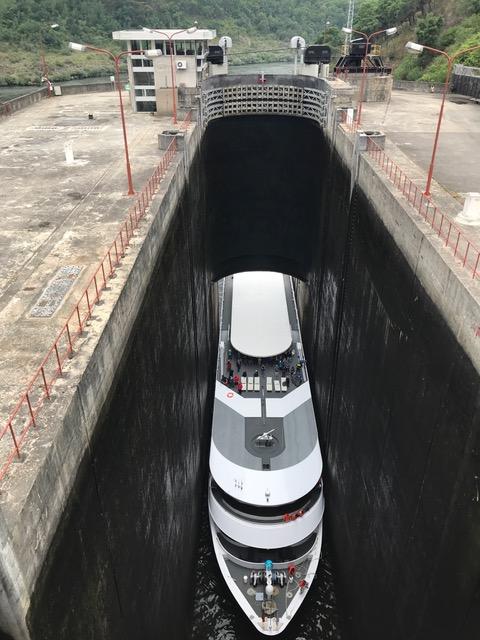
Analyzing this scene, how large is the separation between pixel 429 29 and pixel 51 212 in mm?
55947

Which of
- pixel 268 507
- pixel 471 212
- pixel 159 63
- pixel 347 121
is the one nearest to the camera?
pixel 471 212

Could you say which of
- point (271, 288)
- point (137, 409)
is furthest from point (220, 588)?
point (271, 288)

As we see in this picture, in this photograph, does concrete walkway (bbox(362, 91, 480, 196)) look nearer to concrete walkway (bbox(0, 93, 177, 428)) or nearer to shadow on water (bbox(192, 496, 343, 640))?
concrete walkway (bbox(0, 93, 177, 428))

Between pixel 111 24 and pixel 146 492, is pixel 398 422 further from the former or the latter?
pixel 111 24

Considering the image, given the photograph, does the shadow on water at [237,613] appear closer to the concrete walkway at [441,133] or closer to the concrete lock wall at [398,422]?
the concrete lock wall at [398,422]

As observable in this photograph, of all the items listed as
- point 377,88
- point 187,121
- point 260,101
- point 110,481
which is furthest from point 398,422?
point 377,88

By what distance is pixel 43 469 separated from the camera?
21.2 feet

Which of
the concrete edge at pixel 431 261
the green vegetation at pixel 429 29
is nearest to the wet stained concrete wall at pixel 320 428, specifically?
the concrete edge at pixel 431 261

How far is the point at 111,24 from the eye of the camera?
4274 inches

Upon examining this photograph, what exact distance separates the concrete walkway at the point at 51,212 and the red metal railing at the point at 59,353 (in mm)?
270

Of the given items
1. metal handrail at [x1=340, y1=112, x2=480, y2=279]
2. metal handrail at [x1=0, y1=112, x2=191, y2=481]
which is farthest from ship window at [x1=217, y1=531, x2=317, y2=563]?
metal handrail at [x1=340, y1=112, x2=480, y2=279]

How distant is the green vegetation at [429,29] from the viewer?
4844cm

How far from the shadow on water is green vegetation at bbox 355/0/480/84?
3691 centimetres

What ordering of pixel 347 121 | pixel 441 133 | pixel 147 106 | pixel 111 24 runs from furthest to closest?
pixel 111 24
pixel 147 106
pixel 441 133
pixel 347 121
